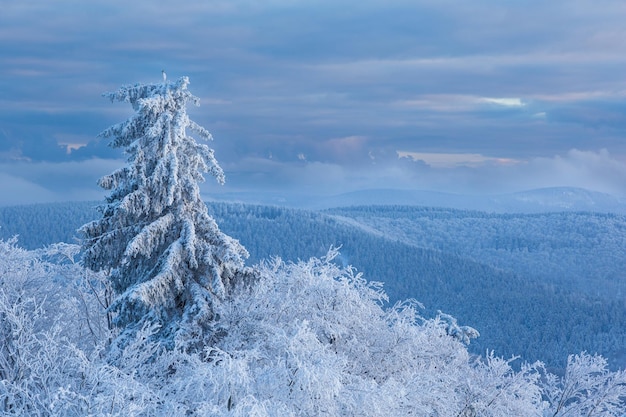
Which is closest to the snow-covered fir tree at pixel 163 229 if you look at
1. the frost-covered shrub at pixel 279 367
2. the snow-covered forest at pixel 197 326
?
the snow-covered forest at pixel 197 326

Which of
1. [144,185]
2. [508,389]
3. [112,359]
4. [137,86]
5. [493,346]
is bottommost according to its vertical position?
[493,346]

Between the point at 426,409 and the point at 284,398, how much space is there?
4.06 metres

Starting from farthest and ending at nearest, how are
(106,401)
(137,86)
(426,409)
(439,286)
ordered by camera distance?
(439,286), (137,86), (426,409), (106,401)

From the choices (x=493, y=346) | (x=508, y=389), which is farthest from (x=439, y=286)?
(x=508, y=389)

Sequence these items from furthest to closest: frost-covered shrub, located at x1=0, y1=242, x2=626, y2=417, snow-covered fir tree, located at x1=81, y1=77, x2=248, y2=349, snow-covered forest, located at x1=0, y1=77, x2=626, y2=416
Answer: snow-covered fir tree, located at x1=81, y1=77, x2=248, y2=349 < snow-covered forest, located at x1=0, y1=77, x2=626, y2=416 < frost-covered shrub, located at x1=0, y1=242, x2=626, y2=417

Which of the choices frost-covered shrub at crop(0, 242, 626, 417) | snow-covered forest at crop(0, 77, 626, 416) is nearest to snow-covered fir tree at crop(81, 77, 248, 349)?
snow-covered forest at crop(0, 77, 626, 416)

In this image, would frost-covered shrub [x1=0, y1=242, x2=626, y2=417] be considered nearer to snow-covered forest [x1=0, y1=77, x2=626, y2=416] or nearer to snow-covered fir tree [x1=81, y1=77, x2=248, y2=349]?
snow-covered forest [x1=0, y1=77, x2=626, y2=416]

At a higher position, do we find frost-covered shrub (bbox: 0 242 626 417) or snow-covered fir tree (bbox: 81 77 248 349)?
snow-covered fir tree (bbox: 81 77 248 349)

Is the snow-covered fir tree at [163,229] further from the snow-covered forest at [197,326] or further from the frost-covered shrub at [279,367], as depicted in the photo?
the frost-covered shrub at [279,367]

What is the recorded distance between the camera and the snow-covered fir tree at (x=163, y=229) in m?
18.6

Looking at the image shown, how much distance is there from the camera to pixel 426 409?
16188mm

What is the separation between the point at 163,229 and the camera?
749 inches

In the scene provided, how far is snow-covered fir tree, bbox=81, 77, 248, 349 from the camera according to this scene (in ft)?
60.9

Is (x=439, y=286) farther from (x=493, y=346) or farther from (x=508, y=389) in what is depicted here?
(x=508, y=389)
